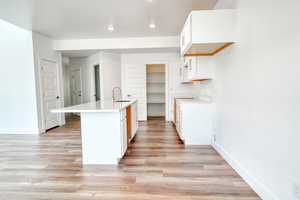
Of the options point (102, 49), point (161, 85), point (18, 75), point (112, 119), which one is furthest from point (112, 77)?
point (112, 119)

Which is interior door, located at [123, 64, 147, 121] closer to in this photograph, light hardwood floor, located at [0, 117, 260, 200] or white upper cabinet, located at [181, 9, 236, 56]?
light hardwood floor, located at [0, 117, 260, 200]

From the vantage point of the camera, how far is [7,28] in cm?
403

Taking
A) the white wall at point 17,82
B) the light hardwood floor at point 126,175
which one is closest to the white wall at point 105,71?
the white wall at point 17,82

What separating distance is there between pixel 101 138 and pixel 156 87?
13.5 ft

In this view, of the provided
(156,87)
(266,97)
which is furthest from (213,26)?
(156,87)

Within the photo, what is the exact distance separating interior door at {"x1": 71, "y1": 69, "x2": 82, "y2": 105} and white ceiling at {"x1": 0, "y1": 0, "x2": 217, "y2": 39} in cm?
252

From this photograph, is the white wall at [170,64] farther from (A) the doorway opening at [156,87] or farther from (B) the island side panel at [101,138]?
(B) the island side panel at [101,138]

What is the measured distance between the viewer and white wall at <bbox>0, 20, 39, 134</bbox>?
13.1 feet

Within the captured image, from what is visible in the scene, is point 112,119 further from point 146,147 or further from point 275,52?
point 275,52

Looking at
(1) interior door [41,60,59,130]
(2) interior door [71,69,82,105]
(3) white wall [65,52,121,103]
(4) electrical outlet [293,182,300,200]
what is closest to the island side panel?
(4) electrical outlet [293,182,300,200]

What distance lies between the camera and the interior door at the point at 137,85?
5.43 meters

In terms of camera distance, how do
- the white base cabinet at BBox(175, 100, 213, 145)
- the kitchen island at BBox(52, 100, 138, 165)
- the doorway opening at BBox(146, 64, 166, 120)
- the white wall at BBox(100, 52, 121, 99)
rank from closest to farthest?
the kitchen island at BBox(52, 100, 138, 165) → the white base cabinet at BBox(175, 100, 213, 145) → the white wall at BBox(100, 52, 121, 99) → the doorway opening at BBox(146, 64, 166, 120)

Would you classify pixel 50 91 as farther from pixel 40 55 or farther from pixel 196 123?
pixel 196 123

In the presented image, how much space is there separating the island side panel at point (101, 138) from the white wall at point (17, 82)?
255cm
